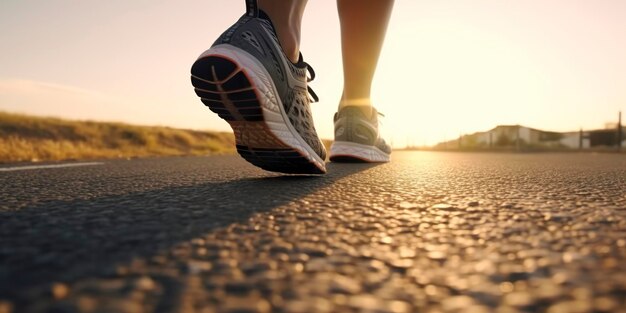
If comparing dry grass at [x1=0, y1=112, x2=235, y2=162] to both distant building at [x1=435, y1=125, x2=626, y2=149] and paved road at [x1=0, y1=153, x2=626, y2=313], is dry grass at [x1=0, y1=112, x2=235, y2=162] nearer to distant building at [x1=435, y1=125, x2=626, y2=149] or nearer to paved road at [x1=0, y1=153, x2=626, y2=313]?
paved road at [x1=0, y1=153, x2=626, y2=313]

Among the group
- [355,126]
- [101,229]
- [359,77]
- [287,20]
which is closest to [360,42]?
[359,77]

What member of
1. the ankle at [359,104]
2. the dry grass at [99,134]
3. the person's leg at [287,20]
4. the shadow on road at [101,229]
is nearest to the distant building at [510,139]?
the dry grass at [99,134]

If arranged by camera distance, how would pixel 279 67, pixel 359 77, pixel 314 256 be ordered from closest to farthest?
pixel 314 256 → pixel 279 67 → pixel 359 77

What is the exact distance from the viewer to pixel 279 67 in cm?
144

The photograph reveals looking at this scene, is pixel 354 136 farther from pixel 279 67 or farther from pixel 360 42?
pixel 279 67

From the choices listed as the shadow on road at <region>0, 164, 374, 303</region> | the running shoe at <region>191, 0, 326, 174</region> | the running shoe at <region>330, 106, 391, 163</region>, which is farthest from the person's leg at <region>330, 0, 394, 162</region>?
the shadow on road at <region>0, 164, 374, 303</region>

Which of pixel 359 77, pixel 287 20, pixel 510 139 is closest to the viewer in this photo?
pixel 287 20

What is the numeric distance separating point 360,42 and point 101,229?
200cm

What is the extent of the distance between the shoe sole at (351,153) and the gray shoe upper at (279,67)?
76 centimetres

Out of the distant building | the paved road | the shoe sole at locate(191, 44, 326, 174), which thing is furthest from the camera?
the distant building

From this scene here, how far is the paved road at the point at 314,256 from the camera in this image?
1.11ft

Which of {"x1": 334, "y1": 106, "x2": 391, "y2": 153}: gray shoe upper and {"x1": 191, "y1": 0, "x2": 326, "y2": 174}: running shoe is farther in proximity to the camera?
{"x1": 334, "y1": 106, "x2": 391, "y2": 153}: gray shoe upper

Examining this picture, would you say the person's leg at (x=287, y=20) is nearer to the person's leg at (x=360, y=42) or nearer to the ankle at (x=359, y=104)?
the person's leg at (x=360, y=42)

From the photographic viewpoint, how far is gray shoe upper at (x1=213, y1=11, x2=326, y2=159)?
1.32 m
